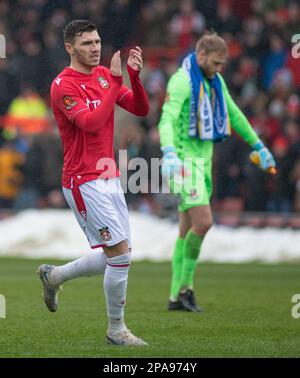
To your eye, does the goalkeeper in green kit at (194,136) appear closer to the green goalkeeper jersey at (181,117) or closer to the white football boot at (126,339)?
the green goalkeeper jersey at (181,117)

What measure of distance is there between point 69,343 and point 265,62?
12.6 m

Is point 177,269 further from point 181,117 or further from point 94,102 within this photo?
point 94,102

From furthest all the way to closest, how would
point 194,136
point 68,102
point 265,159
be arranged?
1. point 265,159
2. point 194,136
3. point 68,102

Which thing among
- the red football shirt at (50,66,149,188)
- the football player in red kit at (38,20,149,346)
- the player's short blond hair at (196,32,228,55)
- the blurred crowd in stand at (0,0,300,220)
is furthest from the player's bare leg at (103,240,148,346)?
the blurred crowd in stand at (0,0,300,220)

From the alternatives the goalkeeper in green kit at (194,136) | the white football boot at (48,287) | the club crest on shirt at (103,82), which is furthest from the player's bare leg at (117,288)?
the goalkeeper in green kit at (194,136)

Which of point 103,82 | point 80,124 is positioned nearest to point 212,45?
point 103,82

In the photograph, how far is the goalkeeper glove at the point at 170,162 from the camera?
984 centimetres

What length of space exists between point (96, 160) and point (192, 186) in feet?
8.25

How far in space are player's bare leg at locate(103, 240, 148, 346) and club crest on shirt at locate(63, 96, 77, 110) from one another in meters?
1.04

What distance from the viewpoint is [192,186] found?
10312 millimetres

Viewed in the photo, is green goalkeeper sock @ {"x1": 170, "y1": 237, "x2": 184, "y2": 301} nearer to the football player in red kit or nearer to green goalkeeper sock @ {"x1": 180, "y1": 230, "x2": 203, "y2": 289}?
green goalkeeper sock @ {"x1": 180, "y1": 230, "x2": 203, "y2": 289}

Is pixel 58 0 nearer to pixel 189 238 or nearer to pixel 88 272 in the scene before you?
pixel 189 238

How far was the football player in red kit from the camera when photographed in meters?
7.83
